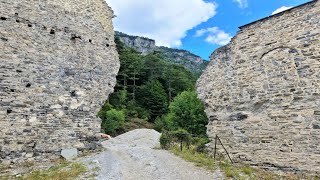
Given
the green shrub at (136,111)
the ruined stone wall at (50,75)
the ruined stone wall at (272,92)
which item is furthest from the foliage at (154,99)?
the ruined stone wall at (272,92)

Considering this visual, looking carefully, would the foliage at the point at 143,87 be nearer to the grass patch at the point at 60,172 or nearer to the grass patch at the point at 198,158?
the grass patch at the point at 198,158

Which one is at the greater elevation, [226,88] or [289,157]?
[226,88]

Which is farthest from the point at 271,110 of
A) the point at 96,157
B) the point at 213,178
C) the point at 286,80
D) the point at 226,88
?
the point at 96,157

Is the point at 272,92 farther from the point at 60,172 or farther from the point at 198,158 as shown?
the point at 60,172

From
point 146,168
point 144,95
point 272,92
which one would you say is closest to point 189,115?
point 272,92

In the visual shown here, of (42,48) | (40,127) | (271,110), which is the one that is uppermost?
(42,48)

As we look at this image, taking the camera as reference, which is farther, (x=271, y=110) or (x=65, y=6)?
(x=65, y=6)

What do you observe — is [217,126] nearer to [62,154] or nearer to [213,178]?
[213,178]


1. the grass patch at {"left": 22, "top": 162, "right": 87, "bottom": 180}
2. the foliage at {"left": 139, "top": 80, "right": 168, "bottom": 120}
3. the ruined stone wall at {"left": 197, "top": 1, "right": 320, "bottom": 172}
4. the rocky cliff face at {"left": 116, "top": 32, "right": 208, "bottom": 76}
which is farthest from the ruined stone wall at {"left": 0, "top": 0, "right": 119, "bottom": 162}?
the rocky cliff face at {"left": 116, "top": 32, "right": 208, "bottom": 76}

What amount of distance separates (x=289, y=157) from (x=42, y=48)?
870cm

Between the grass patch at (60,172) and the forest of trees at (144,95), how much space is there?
66.0 feet

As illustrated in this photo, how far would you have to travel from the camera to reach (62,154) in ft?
34.1

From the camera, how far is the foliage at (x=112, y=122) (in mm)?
34812

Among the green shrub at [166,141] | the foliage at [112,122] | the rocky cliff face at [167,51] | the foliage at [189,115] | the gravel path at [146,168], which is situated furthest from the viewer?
the rocky cliff face at [167,51]
